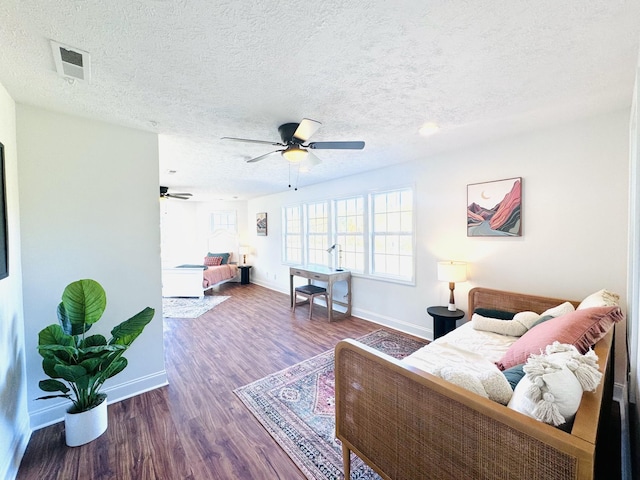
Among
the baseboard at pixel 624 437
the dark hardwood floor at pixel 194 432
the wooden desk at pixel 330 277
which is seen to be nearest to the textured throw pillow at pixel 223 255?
the wooden desk at pixel 330 277

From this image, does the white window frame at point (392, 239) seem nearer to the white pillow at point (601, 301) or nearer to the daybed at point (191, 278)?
the white pillow at point (601, 301)

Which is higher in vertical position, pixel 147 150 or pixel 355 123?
pixel 355 123

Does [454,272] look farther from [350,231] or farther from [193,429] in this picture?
[193,429]

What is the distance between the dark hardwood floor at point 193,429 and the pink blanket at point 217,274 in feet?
8.10

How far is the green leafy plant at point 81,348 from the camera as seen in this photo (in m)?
1.64

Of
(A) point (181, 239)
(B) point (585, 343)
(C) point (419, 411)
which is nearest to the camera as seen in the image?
(C) point (419, 411)

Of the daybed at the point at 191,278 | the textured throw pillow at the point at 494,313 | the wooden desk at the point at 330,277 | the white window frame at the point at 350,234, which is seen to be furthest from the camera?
the daybed at the point at 191,278

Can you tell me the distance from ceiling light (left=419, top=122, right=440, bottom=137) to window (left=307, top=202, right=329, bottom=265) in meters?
2.66

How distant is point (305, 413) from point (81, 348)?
66.1 inches

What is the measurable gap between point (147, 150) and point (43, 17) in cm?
136

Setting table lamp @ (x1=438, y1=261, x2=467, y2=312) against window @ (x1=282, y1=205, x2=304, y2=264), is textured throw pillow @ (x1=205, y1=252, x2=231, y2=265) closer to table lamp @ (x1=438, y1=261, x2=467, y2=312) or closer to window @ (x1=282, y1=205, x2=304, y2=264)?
window @ (x1=282, y1=205, x2=304, y2=264)

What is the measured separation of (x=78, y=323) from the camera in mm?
1825

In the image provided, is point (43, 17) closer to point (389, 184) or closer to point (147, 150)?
point (147, 150)

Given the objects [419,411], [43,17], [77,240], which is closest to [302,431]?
[419,411]
